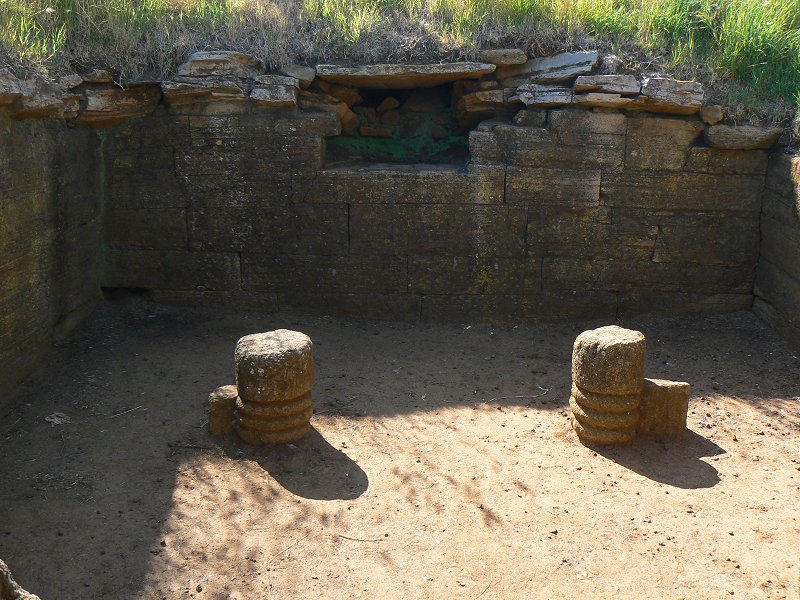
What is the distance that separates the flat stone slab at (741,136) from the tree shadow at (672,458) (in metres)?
3.05

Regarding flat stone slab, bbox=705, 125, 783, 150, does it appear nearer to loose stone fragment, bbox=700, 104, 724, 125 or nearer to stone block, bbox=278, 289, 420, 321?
loose stone fragment, bbox=700, 104, 724, 125

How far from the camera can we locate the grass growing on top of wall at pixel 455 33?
776 cm

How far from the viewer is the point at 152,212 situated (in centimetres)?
813

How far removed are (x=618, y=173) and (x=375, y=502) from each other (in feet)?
Answer: 14.0

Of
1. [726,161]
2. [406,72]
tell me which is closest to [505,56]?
[406,72]

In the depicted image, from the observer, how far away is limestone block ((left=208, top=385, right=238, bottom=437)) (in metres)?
5.96

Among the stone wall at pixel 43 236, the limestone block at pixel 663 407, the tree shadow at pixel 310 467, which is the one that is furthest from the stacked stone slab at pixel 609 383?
the stone wall at pixel 43 236

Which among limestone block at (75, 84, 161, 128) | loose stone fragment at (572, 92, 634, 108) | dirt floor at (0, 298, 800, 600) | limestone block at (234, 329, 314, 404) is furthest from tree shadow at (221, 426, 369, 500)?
loose stone fragment at (572, 92, 634, 108)

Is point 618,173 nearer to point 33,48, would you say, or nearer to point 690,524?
point 690,524

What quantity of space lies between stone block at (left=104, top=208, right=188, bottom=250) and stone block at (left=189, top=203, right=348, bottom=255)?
13 cm

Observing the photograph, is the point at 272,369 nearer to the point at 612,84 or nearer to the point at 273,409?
the point at 273,409

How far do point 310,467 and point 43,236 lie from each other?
3247 millimetres

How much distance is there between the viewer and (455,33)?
809 centimetres

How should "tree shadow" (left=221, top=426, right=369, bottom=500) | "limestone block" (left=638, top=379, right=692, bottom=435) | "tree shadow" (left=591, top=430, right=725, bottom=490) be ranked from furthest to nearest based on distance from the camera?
1. "limestone block" (left=638, top=379, right=692, bottom=435)
2. "tree shadow" (left=591, top=430, right=725, bottom=490)
3. "tree shadow" (left=221, top=426, right=369, bottom=500)
